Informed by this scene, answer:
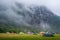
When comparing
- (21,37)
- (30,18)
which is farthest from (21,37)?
(30,18)

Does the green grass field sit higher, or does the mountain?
the mountain

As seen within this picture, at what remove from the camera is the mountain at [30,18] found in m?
2.26

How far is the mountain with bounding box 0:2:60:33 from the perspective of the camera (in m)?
2.26

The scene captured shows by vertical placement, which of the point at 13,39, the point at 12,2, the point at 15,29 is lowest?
the point at 13,39

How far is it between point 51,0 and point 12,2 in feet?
1.89

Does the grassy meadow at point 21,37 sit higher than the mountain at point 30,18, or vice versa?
the mountain at point 30,18

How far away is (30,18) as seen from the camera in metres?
2.28

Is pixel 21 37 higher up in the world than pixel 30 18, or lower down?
lower down

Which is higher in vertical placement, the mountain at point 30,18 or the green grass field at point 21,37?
the mountain at point 30,18

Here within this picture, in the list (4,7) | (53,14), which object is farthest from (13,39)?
(53,14)

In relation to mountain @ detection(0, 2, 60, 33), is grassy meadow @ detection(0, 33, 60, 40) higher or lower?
lower

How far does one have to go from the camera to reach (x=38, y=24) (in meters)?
2.30

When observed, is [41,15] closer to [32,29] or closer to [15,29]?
[32,29]

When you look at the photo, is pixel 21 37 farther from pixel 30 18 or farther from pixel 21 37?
pixel 30 18
